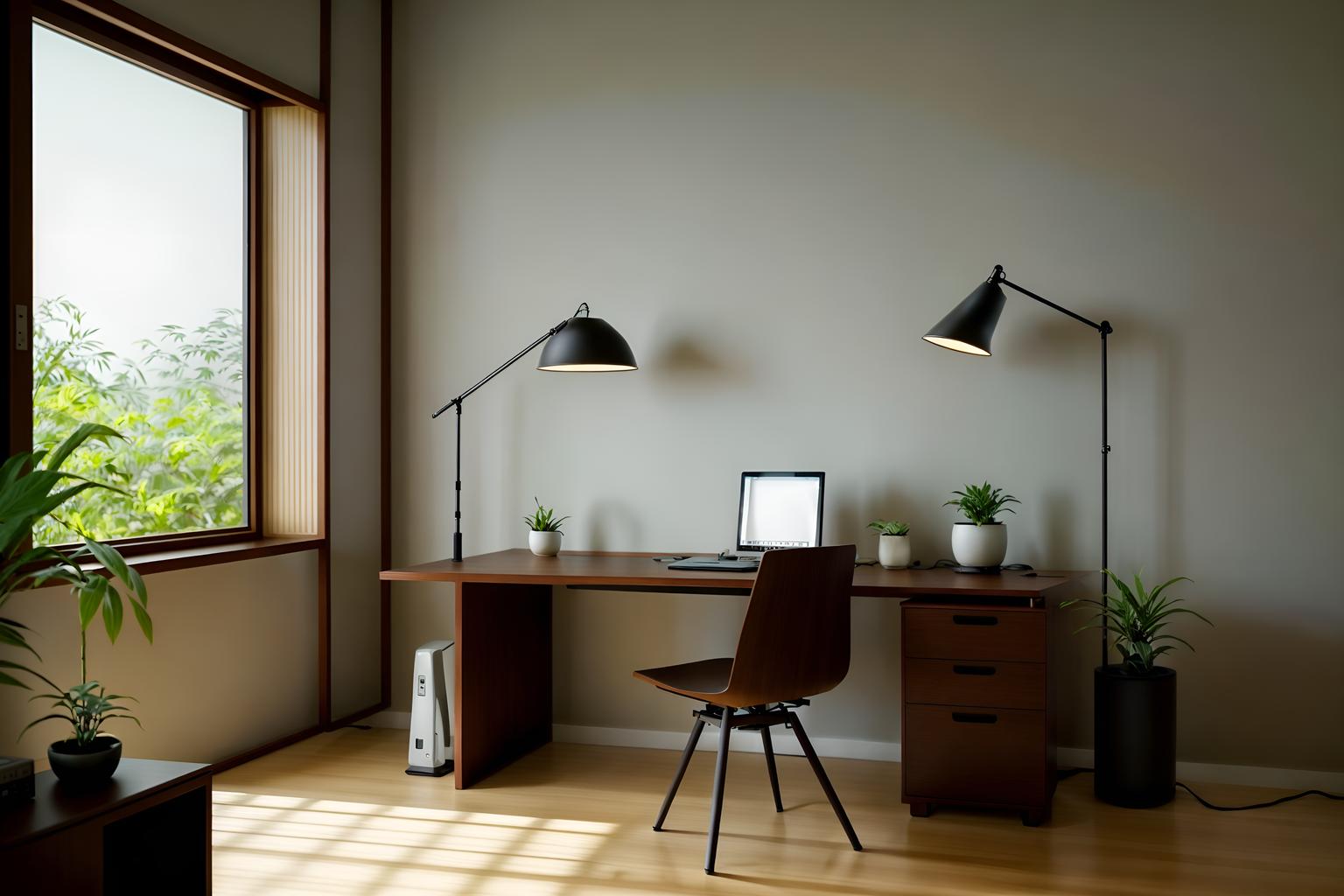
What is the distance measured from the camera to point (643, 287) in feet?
12.5

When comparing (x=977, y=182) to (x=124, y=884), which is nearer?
(x=124, y=884)

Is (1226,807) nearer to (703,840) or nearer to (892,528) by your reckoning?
(892,528)

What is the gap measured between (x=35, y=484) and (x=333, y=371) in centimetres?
189

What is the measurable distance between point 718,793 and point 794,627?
1.46 ft

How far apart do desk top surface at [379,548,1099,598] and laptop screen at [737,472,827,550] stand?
0.71 feet

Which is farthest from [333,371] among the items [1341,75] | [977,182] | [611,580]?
[1341,75]

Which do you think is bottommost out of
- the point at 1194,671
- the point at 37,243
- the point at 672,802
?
the point at 672,802

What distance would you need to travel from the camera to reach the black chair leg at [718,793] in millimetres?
2582

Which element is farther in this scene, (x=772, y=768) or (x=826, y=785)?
(x=772, y=768)

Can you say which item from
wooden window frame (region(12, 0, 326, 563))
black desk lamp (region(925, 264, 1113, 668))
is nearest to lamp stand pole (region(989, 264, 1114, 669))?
black desk lamp (region(925, 264, 1113, 668))

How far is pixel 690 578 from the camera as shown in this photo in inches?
118

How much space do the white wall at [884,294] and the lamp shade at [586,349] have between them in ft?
1.00

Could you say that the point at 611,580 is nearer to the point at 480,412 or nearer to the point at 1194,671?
the point at 480,412

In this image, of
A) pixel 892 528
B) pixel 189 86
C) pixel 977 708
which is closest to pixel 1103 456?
pixel 892 528
